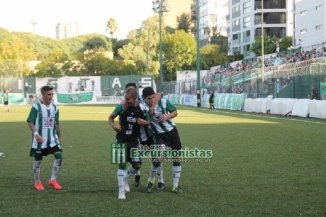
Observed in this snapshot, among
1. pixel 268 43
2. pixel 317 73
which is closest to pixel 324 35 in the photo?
pixel 268 43

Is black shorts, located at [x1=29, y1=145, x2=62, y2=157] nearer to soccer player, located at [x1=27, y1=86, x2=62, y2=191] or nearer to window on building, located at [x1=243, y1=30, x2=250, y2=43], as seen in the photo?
soccer player, located at [x1=27, y1=86, x2=62, y2=191]

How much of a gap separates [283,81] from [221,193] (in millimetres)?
27857

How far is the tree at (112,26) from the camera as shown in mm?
120125

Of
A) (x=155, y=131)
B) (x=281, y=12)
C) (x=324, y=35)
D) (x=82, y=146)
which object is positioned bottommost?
(x=82, y=146)

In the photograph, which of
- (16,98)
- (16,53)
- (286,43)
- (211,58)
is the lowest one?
(16,98)

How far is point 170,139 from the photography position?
8766 millimetres

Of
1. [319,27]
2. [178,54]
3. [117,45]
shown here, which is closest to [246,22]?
[178,54]

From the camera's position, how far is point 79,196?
8.52m

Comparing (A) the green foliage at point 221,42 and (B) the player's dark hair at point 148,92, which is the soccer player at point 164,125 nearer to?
(B) the player's dark hair at point 148,92

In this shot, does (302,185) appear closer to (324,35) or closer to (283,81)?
(283,81)

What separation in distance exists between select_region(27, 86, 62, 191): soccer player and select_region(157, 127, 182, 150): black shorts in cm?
172

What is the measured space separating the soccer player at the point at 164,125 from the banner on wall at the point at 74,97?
58.9 meters

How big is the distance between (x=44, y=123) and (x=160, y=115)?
1.96 m

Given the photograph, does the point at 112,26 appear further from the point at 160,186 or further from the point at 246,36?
the point at 160,186
